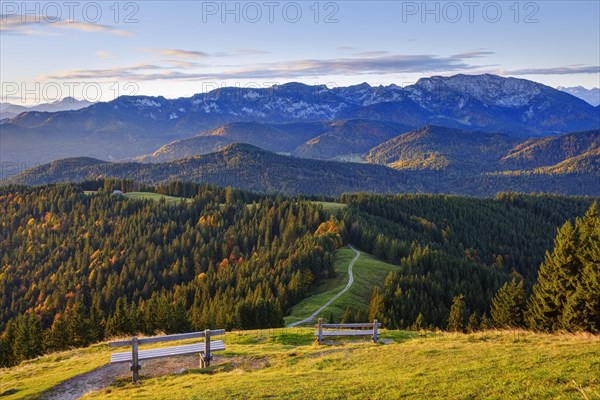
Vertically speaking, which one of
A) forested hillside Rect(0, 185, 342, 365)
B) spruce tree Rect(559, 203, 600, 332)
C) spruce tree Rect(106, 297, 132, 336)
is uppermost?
spruce tree Rect(559, 203, 600, 332)

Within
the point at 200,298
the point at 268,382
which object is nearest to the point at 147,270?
the point at 200,298

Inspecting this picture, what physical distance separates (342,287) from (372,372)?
81346 mm

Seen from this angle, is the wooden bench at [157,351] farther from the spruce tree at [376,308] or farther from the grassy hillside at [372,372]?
the spruce tree at [376,308]

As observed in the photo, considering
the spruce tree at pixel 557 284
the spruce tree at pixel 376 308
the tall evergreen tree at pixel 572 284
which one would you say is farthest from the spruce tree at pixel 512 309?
the spruce tree at pixel 376 308

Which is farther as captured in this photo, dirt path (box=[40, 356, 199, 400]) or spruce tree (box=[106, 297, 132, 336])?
spruce tree (box=[106, 297, 132, 336])

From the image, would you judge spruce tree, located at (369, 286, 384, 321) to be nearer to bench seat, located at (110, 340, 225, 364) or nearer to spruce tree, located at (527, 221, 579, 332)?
spruce tree, located at (527, 221, 579, 332)

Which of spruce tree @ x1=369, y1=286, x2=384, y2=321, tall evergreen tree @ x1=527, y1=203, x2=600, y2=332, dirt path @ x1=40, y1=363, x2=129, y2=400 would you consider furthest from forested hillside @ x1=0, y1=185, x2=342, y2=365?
tall evergreen tree @ x1=527, y1=203, x2=600, y2=332

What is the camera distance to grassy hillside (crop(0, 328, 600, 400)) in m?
21.7

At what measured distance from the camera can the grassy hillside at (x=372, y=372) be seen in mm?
21656

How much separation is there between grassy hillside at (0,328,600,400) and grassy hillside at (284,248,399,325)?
47.1 meters

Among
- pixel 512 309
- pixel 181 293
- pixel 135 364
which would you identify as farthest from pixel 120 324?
pixel 181 293

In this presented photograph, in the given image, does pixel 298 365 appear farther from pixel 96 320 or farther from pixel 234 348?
pixel 96 320

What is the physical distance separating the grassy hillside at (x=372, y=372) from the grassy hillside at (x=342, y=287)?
4707 cm

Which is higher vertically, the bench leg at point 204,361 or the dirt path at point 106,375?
the bench leg at point 204,361
